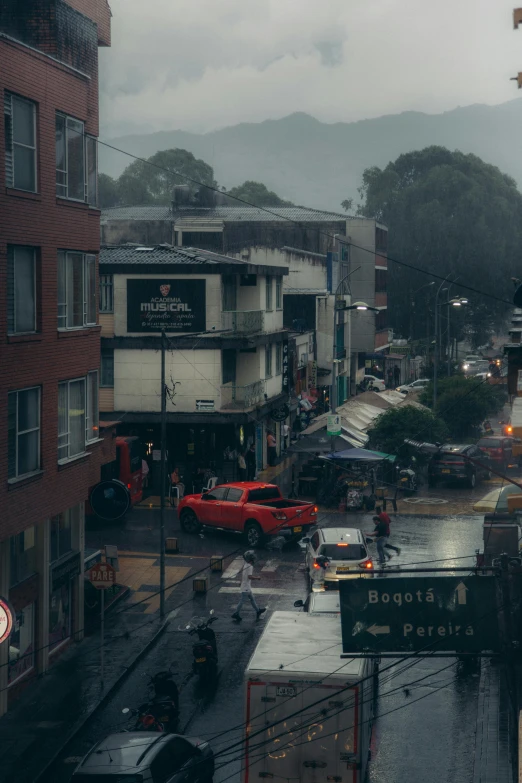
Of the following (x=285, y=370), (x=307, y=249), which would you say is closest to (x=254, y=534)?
(x=285, y=370)

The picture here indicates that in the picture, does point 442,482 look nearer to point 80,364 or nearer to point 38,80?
point 80,364

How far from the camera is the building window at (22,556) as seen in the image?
1923cm

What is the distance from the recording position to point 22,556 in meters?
19.7

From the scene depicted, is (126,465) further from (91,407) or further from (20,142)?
(20,142)

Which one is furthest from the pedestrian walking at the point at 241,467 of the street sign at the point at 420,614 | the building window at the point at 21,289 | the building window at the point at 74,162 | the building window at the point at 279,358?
the street sign at the point at 420,614

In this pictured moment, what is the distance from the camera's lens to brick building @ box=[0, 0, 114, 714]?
18750 mm

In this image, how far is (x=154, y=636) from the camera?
23.1 meters

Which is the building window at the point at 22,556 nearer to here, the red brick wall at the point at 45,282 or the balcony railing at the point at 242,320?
the red brick wall at the point at 45,282

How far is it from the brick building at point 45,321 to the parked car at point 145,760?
16.8 ft

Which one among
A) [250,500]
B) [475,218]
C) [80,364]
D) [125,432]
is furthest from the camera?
[475,218]

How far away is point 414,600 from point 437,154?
99.8 meters

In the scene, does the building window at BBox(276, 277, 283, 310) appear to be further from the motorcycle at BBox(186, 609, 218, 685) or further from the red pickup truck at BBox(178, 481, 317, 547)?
the motorcycle at BBox(186, 609, 218, 685)

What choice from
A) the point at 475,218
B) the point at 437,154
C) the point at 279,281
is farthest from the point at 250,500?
the point at 437,154

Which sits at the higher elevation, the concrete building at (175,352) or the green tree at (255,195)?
the green tree at (255,195)
